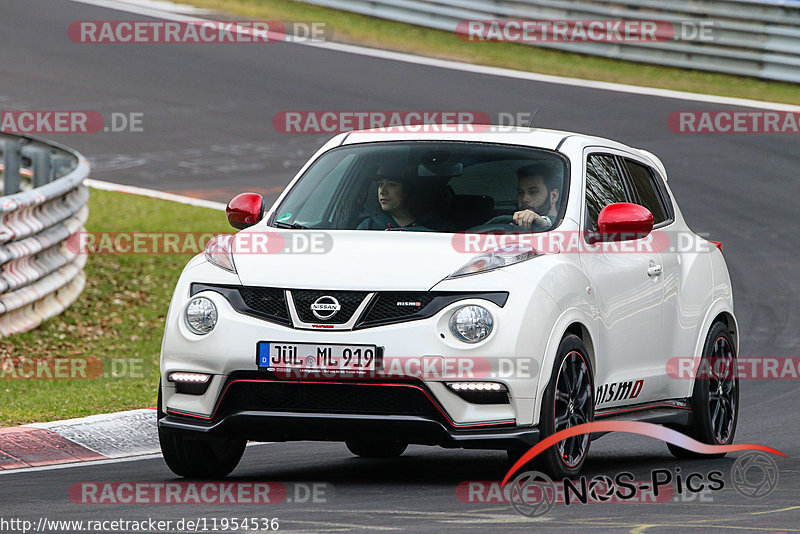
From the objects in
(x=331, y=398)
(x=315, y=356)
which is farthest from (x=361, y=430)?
(x=315, y=356)

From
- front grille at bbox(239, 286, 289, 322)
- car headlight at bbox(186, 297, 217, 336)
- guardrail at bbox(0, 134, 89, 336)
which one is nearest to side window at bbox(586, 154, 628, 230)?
front grille at bbox(239, 286, 289, 322)

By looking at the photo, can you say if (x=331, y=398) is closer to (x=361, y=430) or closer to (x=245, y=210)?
(x=361, y=430)

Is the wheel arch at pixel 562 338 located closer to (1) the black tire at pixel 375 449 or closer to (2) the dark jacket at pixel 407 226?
(2) the dark jacket at pixel 407 226

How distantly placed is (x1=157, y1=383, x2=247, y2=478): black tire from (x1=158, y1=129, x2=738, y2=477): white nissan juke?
0.04 feet

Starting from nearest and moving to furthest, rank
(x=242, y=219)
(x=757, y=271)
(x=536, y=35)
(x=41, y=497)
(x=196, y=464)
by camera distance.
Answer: (x=41, y=497)
(x=196, y=464)
(x=242, y=219)
(x=757, y=271)
(x=536, y=35)

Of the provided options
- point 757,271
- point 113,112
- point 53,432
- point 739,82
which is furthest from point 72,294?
point 739,82

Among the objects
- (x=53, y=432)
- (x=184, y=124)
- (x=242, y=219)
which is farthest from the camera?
(x=184, y=124)

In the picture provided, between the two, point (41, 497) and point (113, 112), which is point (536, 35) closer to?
point (113, 112)

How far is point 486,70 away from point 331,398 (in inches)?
760

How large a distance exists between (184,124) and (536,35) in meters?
7.10

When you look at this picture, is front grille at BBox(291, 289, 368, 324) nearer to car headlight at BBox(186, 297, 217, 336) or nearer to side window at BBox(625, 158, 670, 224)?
car headlight at BBox(186, 297, 217, 336)

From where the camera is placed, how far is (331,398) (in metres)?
7.52

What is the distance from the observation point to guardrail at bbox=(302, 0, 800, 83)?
82.9ft

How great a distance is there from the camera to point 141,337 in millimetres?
14547
